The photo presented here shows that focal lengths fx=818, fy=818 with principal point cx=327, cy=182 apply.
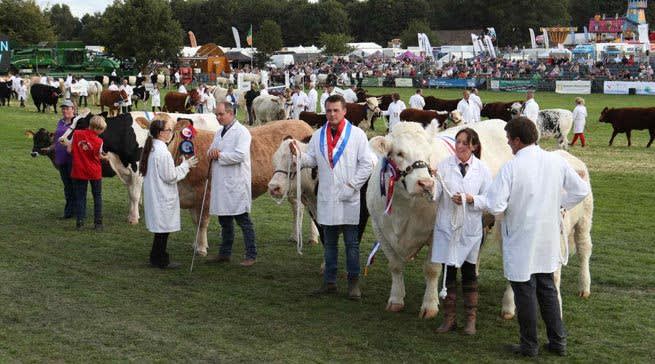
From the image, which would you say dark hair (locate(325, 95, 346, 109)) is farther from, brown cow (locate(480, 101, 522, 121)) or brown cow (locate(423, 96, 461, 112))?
brown cow (locate(423, 96, 461, 112))

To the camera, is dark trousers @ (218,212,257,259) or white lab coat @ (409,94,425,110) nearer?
dark trousers @ (218,212,257,259)

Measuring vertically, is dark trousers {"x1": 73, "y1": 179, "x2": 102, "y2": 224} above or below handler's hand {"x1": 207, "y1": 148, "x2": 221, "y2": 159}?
below

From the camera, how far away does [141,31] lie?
75562 mm

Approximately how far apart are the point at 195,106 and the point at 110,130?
863 inches

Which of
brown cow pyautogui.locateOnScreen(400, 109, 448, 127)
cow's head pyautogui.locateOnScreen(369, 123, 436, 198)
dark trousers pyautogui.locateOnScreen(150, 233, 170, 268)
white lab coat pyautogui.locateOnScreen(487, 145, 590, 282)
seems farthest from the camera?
brown cow pyautogui.locateOnScreen(400, 109, 448, 127)

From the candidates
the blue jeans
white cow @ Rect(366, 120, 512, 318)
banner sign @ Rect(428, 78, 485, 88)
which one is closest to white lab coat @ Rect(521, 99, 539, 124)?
white cow @ Rect(366, 120, 512, 318)

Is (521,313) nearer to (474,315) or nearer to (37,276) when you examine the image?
(474,315)

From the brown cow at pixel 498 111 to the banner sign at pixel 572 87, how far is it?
2492cm

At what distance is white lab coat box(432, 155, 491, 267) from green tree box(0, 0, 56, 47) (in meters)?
85.5

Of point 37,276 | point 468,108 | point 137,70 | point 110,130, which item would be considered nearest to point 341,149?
point 37,276

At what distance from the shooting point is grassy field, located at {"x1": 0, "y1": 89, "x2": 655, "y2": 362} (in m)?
6.91

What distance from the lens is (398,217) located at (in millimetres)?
7902

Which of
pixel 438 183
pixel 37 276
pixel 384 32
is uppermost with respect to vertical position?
pixel 384 32

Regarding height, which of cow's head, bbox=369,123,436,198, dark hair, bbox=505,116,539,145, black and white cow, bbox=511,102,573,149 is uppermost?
dark hair, bbox=505,116,539,145
